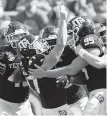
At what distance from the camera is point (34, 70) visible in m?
6.58

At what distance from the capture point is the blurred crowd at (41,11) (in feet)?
36.7

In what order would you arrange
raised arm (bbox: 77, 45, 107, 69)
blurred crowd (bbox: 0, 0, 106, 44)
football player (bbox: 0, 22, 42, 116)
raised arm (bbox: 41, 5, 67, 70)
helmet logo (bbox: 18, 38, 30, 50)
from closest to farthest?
1. raised arm (bbox: 77, 45, 107, 69)
2. raised arm (bbox: 41, 5, 67, 70)
3. helmet logo (bbox: 18, 38, 30, 50)
4. football player (bbox: 0, 22, 42, 116)
5. blurred crowd (bbox: 0, 0, 106, 44)

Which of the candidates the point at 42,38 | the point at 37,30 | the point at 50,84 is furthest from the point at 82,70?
the point at 37,30

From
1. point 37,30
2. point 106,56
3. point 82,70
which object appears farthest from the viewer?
point 37,30

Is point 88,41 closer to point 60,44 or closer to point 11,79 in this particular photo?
point 60,44

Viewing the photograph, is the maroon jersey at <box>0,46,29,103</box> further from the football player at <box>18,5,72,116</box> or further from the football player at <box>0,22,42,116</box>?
the football player at <box>18,5,72,116</box>

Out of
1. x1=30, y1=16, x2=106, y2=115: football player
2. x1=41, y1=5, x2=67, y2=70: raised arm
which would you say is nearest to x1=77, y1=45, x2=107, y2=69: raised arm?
x1=30, y1=16, x2=106, y2=115: football player

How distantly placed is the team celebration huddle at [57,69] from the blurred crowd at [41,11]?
11.8ft

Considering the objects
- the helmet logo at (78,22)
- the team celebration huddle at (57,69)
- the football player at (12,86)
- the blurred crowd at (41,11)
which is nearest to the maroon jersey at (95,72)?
the team celebration huddle at (57,69)

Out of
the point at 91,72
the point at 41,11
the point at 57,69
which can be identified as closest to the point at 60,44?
the point at 57,69

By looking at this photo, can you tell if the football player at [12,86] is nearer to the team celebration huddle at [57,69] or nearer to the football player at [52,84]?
the team celebration huddle at [57,69]

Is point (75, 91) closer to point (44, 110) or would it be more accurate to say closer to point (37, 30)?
point (44, 110)

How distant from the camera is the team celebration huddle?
6.14m

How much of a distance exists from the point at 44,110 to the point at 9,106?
1.83 ft
